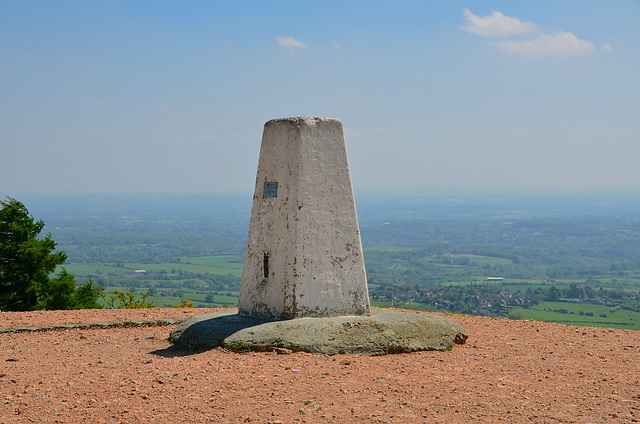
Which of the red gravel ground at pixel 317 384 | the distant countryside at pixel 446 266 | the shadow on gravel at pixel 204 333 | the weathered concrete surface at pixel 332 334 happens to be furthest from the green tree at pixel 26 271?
the distant countryside at pixel 446 266

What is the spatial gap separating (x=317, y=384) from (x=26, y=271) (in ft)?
38.6

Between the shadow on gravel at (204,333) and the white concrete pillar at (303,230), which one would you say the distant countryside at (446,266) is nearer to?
the white concrete pillar at (303,230)

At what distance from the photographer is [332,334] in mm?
8141

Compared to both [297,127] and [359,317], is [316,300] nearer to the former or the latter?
[359,317]

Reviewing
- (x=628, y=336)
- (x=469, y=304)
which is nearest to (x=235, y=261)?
(x=469, y=304)

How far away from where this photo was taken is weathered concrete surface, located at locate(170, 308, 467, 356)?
796 centimetres

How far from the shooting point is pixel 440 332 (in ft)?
29.0

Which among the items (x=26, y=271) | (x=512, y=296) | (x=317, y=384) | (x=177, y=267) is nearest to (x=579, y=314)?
(x=512, y=296)

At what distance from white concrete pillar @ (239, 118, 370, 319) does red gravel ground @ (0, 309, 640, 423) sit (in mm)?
1312

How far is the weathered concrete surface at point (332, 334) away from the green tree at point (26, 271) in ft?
26.1

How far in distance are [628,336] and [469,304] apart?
67.1 feet

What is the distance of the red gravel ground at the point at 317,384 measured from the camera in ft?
19.0

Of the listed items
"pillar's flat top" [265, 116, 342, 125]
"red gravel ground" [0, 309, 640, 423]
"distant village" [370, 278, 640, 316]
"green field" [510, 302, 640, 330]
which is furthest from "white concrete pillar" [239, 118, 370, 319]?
"green field" [510, 302, 640, 330]

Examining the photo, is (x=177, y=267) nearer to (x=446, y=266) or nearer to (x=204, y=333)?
(x=446, y=266)
